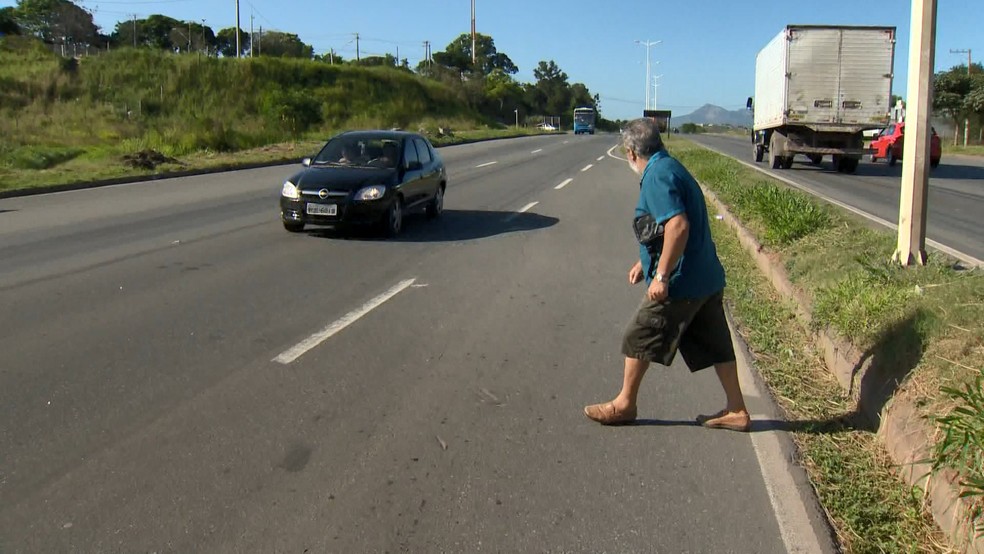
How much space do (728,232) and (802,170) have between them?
53.0 ft

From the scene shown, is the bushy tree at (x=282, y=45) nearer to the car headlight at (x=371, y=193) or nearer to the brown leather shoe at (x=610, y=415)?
the car headlight at (x=371, y=193)

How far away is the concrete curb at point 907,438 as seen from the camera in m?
3.43

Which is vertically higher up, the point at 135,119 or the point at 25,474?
the point at 135,119

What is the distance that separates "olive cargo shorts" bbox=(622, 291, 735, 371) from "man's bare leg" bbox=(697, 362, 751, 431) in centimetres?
7

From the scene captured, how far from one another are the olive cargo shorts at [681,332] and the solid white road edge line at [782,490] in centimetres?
51

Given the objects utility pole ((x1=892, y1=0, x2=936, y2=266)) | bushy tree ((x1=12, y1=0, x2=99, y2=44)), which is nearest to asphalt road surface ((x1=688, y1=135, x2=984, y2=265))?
utility pole ((x1=892, y1=0, x2=936, y2=266))

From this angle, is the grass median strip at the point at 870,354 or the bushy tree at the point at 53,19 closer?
the grass median strip at the point at 870,354

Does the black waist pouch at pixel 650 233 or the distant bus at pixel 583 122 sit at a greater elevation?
the distant bus at pixel 583 122

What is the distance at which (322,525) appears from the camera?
3.72 meters

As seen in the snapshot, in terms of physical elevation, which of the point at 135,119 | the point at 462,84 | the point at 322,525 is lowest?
the point at 322,525

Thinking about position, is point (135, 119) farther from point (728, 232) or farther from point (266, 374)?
point (266, 374)

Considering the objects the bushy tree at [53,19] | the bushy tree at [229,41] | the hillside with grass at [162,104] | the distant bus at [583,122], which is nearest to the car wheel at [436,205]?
the hillside with grass at [162,104]

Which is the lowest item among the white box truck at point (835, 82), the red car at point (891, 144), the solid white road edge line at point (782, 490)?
the solid white road edge line at point (782, 490)

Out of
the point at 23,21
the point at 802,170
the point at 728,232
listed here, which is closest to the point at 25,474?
the point at 728,232
